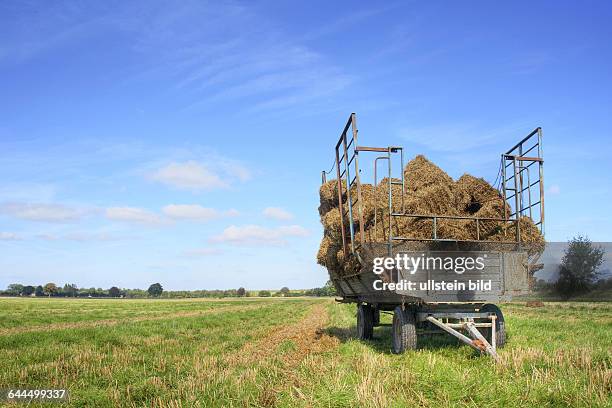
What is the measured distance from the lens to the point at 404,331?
10344 millimetres

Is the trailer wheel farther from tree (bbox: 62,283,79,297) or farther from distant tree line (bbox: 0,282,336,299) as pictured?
tree (bbox: 62,283,79,297)

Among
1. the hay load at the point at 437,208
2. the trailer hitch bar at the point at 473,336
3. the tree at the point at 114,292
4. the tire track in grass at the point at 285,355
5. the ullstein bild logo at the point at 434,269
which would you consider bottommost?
the tree at the point at 114,292

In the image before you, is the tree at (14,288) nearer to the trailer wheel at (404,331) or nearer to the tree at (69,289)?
the tree at (69,289)

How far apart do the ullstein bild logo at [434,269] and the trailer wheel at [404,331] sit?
694 millimetres

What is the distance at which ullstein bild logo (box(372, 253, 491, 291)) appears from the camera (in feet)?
33.2

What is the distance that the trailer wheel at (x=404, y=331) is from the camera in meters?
10.3

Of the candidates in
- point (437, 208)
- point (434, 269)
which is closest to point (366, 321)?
point (434, 269)

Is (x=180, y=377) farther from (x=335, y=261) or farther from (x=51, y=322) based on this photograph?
(x=51, y=322)

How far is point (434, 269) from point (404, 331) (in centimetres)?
132

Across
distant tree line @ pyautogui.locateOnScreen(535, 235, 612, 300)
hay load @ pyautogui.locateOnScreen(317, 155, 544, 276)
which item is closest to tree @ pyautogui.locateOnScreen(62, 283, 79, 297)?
distant tree line @ pyautogui.locateOnScreen(535, 235, 612, 300)

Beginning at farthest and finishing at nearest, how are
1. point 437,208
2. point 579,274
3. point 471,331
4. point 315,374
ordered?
point 579,274
point 437,208
point 471,331
point 315,374

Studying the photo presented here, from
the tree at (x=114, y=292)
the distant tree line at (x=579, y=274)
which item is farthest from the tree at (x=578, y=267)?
the tree at (x=114, y=292)

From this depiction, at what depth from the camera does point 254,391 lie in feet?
22.6

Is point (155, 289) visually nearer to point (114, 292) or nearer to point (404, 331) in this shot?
point (114, 292)
